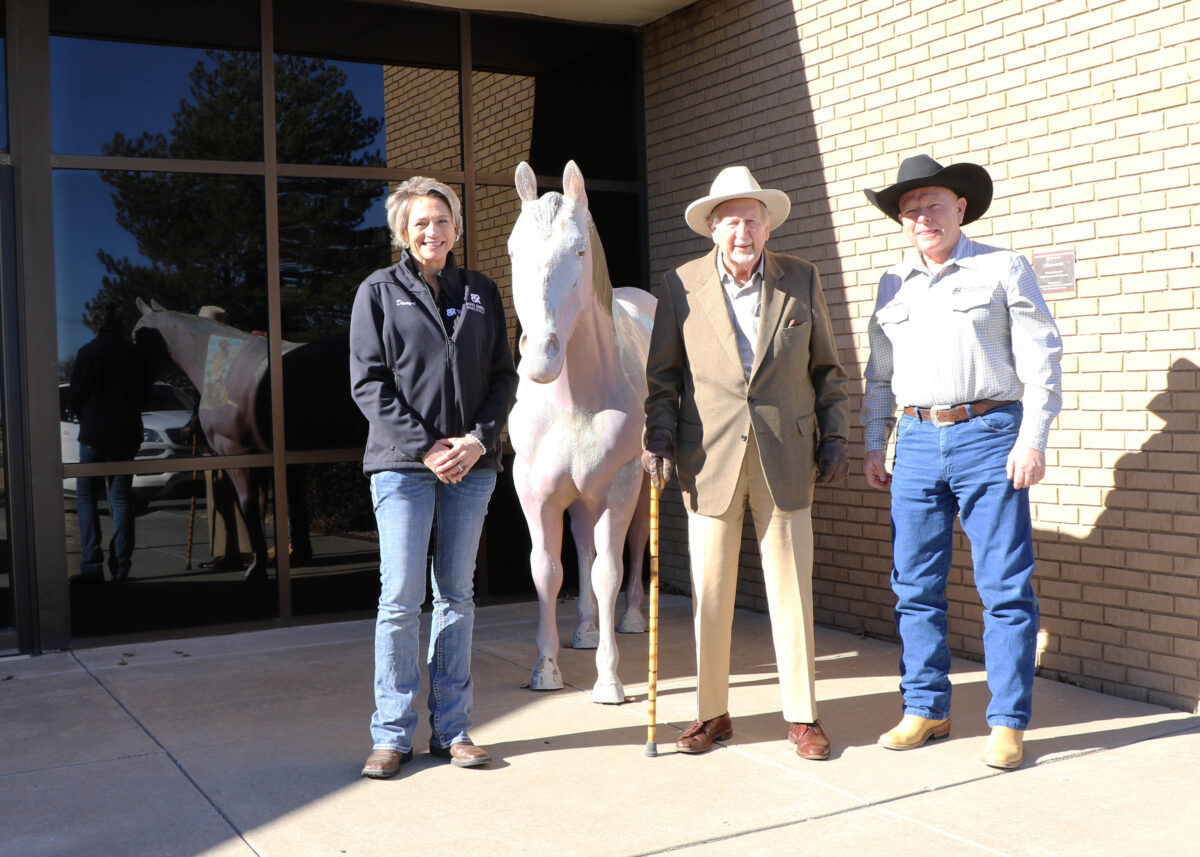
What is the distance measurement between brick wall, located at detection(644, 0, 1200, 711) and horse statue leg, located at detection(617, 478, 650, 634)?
0.98 metres

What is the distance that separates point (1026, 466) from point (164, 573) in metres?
4.47

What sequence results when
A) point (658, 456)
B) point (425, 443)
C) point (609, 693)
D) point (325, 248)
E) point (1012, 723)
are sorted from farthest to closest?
1. point (325, 248)
2. point (609, 693)
3. point (658, 456)
4. point (1012, 723)
5. point (425, 443)

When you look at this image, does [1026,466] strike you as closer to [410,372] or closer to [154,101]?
[410,372]

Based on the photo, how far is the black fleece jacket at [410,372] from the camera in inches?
148

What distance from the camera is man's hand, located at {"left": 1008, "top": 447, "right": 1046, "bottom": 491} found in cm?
374

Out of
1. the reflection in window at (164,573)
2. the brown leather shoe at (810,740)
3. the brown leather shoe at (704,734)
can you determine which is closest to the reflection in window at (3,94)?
the reflection in window at (164,573)

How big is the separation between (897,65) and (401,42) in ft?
9.71

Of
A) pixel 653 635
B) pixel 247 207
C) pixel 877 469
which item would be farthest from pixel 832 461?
pixel 247 207

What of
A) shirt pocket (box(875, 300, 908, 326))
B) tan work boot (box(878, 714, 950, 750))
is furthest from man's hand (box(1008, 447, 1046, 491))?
tan work boot (box(878, 714, 950, 750))

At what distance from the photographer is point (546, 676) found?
492 cm

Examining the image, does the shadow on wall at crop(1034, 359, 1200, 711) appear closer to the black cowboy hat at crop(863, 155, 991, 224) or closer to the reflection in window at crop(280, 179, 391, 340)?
the black cowboy hat at crop(863, 155, 991, 224)

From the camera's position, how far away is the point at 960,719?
4410 millimetres

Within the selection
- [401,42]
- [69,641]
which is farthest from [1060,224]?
[69,641]

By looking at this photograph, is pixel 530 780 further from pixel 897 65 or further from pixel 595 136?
pixel 595 136
